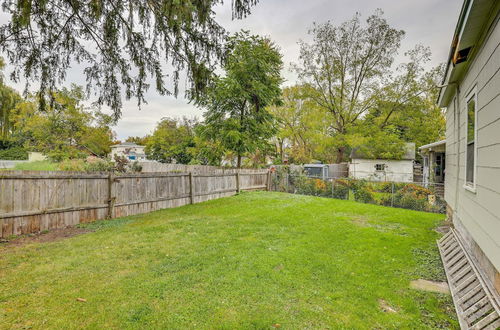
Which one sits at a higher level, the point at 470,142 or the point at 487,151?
the point at 470,142

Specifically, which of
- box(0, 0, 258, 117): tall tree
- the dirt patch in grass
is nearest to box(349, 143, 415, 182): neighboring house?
box(0, 0, 258, 117): tall tree

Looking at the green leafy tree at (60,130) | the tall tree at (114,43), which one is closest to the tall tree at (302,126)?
the tall tree at (114,43)

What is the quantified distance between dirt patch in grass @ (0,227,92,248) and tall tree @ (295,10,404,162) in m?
16.9

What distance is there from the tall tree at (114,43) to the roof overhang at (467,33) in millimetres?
2820

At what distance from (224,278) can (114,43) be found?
4.74 metres

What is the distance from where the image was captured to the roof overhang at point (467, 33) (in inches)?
101

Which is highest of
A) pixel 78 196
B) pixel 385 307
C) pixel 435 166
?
pixel 435 166

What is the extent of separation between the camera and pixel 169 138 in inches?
1182

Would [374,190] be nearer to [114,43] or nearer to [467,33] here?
[467,33]

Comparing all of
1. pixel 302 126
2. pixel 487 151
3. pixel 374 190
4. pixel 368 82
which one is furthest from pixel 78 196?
pixel 302 126

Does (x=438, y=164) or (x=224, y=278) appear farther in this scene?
(x=438, y=164)

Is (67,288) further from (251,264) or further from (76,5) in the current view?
(76,5)

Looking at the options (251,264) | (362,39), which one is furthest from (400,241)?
(362,39)

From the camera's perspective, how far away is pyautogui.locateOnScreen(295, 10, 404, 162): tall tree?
17.6 metres
